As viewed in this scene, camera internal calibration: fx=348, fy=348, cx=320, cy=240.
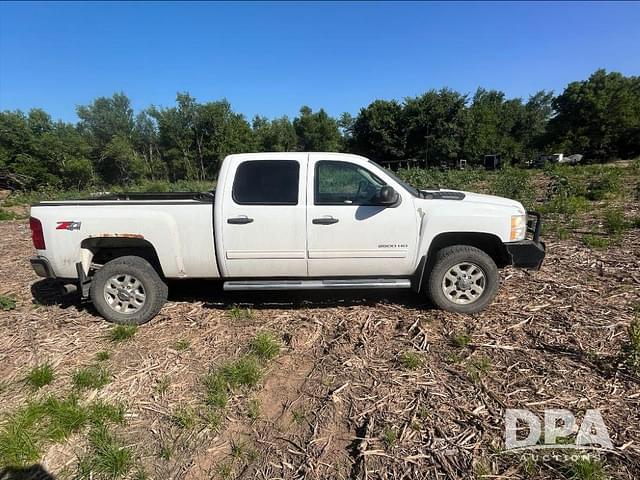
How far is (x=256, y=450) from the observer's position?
7.98 feet

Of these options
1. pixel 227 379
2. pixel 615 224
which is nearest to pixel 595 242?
pixel 615 224

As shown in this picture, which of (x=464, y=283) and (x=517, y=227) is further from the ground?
(x=517, y=227)

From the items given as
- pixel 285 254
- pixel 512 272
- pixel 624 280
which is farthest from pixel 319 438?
pixel 624 280

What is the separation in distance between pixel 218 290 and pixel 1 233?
9.21m

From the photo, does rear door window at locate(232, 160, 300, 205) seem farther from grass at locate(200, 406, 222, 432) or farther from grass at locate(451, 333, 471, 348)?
grass at locate(451, 333, 471, 348)

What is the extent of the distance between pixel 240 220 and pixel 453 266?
8.36 ft

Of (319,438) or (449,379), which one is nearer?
(319,438)

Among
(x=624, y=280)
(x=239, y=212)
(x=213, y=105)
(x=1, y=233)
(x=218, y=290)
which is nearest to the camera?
(x=239, y=212)

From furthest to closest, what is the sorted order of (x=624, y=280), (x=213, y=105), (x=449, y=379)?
1. (x=213, y=105)
2. (x=624, y=280)
3. (x=449, y=379)

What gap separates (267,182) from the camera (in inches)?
161

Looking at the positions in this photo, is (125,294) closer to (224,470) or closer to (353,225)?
(224,470)

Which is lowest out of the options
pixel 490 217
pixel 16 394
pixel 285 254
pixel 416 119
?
pixel 16 394

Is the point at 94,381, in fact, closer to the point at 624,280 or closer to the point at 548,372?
the point at 548,372

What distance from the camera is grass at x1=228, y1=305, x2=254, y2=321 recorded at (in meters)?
4.35
